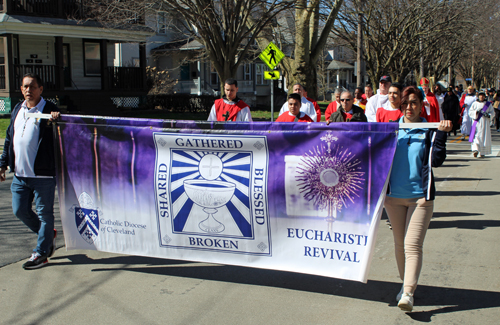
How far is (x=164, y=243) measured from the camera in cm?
494

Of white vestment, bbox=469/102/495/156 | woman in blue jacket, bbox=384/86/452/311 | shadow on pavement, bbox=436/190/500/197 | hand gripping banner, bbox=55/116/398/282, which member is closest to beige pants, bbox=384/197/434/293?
woman in blue jacket, bbox=384/86/452/311

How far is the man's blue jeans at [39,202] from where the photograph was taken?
523 cm

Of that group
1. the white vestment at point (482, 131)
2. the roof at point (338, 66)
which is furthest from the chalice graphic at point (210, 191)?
the roof at point (338, 66)

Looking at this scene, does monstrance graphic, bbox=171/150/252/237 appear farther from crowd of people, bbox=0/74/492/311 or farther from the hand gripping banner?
crowd of people, bbox=0/74/492/311

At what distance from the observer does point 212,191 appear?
477 cm

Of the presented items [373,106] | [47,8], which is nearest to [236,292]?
[373,106]

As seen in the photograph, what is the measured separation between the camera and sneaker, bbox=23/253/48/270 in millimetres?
5265

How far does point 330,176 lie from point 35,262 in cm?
321

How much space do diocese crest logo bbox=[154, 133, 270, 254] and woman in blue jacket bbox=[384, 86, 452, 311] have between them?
1.17 metres

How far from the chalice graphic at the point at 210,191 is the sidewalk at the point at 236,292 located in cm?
62

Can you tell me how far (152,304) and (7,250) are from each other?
8.20 ft

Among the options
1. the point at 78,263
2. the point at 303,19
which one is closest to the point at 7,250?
the point at 78,263

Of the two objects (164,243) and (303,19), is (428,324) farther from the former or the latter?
(303,19)

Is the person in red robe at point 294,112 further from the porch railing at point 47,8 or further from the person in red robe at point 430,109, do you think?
the porch railing at point 47,8
